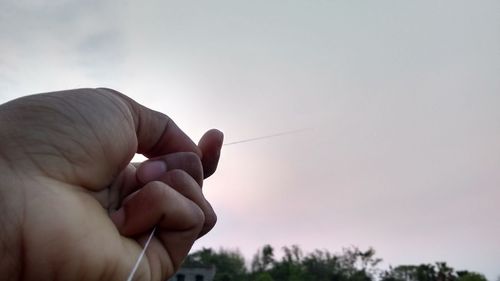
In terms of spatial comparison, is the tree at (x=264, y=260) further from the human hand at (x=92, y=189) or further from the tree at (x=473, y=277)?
the human hand at (x=92, y=189)

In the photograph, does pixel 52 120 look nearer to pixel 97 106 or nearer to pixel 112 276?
pixel 97 106

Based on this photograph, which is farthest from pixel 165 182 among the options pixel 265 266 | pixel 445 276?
pixel 265 266

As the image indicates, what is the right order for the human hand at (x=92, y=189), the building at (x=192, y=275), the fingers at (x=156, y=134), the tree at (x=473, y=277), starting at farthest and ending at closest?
the building at (x=192, y=275), the tree at (x=473, y=277), the fingers at (x=156, y=134), the human hand at (x=92, y=189)

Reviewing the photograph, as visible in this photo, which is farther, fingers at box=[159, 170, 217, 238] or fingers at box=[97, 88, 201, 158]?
fingers at box=[97, 88, 201, 158]

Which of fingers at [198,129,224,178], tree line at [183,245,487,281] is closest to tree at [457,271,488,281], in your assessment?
tree line at [183,245,487,281]

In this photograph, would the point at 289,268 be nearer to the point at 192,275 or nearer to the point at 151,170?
the point at 192,275

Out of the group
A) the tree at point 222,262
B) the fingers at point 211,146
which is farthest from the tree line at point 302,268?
the fingers at point 211,146

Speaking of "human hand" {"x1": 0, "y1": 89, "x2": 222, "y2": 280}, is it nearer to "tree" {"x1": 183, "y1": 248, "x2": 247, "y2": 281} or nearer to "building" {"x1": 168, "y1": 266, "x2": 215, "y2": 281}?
"building" {"x1": 168, "y1": 266, "x2": 215, "y2": 281}
